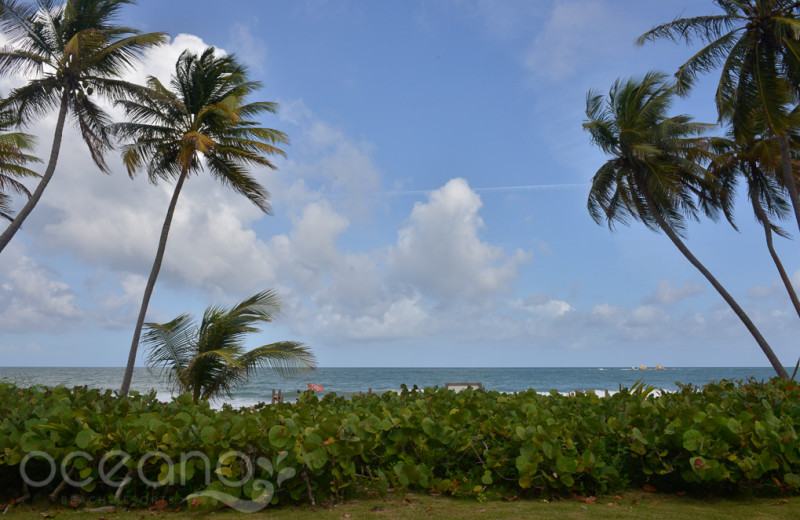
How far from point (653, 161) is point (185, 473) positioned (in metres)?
14.9

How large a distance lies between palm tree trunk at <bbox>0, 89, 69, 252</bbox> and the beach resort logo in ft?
35.1

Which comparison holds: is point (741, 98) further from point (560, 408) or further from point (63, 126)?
point (63, 126)

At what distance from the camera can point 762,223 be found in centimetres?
1669

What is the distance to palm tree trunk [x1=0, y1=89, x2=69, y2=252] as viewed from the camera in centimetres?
1202

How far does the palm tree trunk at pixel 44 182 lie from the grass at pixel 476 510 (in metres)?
10.8

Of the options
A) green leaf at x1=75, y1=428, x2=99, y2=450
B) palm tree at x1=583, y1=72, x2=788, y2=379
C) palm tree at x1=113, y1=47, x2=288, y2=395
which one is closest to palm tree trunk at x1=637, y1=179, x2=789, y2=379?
palm tree at x1=583, y1=72, x2=788, y2=379

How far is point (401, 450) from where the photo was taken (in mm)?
3812

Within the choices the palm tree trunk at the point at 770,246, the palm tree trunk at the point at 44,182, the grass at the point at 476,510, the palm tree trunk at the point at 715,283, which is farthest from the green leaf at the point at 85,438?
the palm tree trunk at the point at 770,246

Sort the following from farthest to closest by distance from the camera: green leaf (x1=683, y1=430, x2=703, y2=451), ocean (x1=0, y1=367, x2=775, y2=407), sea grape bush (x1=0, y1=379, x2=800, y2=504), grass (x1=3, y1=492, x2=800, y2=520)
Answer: ocean (x1=0, y1=367, x2=775, y2=407) → green leaf (x1=683, y1=430, x2=703, y2=451) → sea grape bush (x1=0, y1=379, x2=800, y2=504) → grass (x1=3, y1=492, x2=800, y2=520)

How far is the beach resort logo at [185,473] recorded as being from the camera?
11.0 ft

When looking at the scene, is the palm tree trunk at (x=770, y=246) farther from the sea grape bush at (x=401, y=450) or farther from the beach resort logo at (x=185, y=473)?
the beach resort logo at (x=185, y=473)

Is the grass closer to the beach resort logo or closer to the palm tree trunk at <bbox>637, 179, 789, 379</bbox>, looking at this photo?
the beach resort logo

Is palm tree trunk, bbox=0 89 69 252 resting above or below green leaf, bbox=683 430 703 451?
above

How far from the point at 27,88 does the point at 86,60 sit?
1.51m
